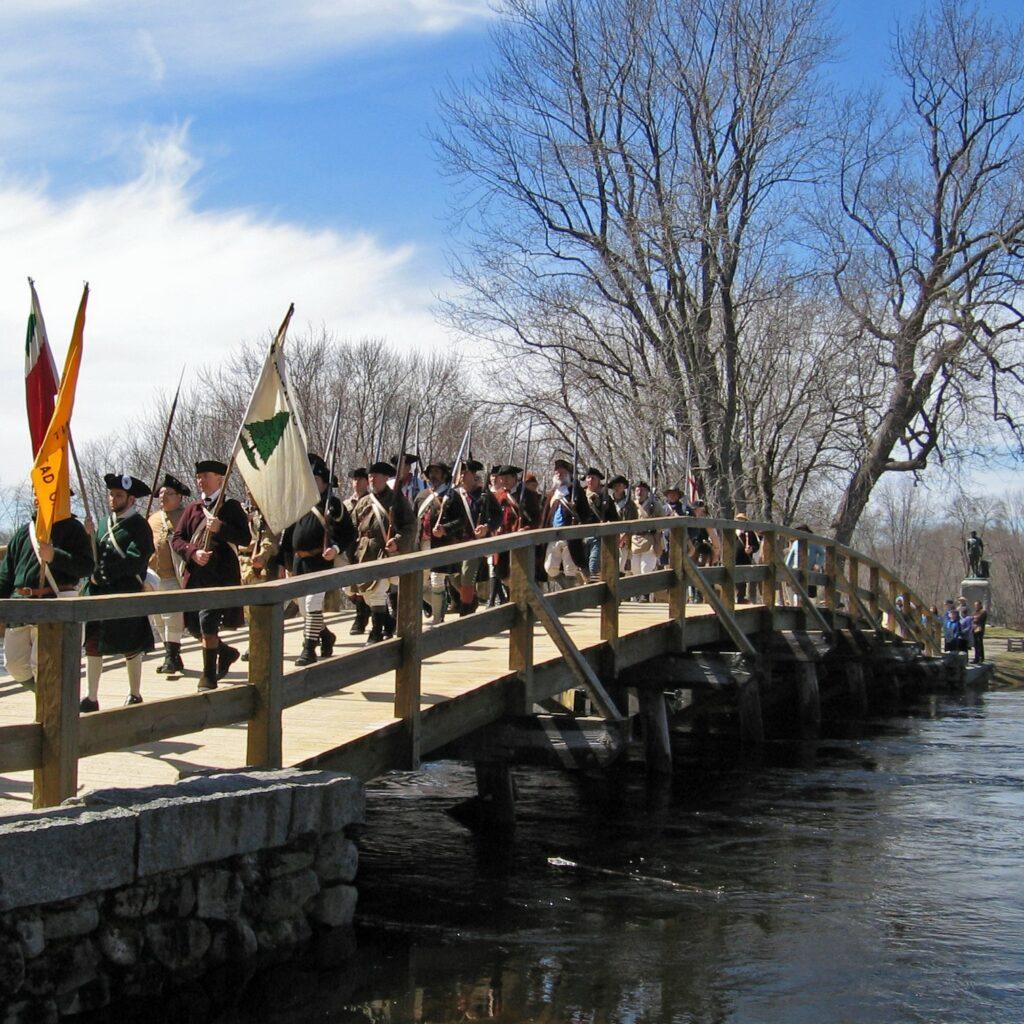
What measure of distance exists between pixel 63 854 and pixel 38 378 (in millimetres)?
3619

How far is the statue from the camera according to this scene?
4056 centimetres

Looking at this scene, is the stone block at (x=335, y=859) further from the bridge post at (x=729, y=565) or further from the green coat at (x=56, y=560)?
the bridge post at (x=729, y=565)

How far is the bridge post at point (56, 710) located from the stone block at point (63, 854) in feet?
1.21

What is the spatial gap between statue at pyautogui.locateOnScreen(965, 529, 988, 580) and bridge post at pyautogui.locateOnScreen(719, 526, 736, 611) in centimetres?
2698

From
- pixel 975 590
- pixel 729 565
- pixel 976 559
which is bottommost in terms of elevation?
pixel 975 590

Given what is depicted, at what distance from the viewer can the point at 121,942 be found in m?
5.64

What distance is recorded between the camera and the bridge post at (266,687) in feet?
22.7

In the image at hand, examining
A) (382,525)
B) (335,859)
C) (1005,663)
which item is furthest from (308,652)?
(1005,663)

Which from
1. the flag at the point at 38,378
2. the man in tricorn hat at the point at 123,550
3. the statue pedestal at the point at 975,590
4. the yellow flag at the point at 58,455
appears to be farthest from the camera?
the statue pedestal at the point at 975,590

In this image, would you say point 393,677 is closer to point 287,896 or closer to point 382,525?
point 382,525

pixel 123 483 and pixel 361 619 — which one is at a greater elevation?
pixel 123 483

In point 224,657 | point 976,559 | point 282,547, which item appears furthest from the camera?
point 976,559

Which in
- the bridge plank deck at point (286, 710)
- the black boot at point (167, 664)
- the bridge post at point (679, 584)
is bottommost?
the bridge plank deck at point (286, 710)

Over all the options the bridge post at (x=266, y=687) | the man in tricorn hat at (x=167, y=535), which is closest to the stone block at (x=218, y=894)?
the bridge post at (x=266, y=687)
